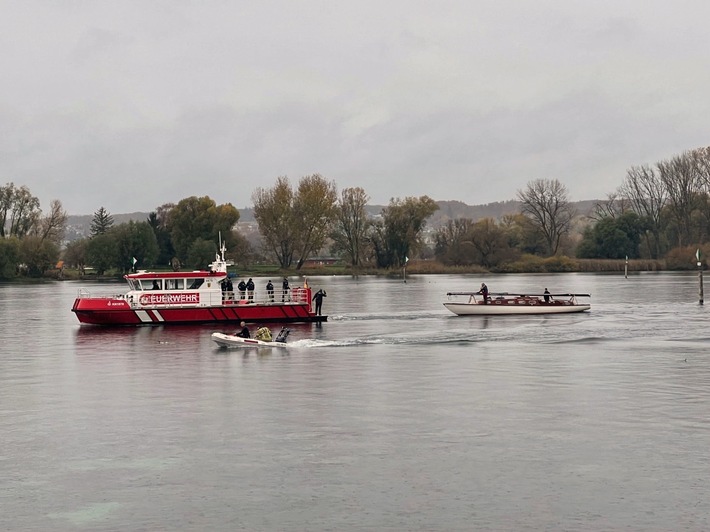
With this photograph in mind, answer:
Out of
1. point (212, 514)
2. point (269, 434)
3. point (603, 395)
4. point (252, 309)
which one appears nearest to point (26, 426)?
point (269, 434)

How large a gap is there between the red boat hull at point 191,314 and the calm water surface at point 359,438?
18.0 m

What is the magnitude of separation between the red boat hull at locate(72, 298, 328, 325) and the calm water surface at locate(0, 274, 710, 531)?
18.0 m

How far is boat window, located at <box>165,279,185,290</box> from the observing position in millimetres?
72438

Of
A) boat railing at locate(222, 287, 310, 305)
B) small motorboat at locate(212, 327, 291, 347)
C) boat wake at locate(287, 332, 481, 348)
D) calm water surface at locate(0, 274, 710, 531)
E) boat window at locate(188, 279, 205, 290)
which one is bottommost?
calm water surface at locate(0, 274, 710, 531)

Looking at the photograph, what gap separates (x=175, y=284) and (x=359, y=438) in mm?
47644

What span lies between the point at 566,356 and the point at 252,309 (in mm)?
30505

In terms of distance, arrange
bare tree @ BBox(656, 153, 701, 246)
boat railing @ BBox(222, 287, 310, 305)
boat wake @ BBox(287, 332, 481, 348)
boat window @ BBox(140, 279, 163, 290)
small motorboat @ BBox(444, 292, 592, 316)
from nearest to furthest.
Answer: boat wake @ BBox(287, 332, 481, 348) → boat window @ BBox(140, 279, 163, 290) → boat railing @ BBox(222, 287, 310, 305) → small motorboat @ BBox(444, 292, 592, 316) → bare tree @ BBox(656, 153, 701, 246)

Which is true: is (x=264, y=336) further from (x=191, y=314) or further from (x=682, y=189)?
(x=682, y=189)

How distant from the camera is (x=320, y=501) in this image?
21.0m

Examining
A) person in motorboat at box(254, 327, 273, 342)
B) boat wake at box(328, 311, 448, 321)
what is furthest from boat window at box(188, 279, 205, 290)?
person in motorboat at box(254, 327, 273, 342)

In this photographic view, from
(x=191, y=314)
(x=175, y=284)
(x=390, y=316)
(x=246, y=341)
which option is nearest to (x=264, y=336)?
(x=246, y=341)

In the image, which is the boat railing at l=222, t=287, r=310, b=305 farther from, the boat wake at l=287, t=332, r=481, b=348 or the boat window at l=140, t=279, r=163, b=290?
the boat wake at l=287, t=332, r=481, b=348

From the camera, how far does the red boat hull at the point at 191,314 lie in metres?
71.6

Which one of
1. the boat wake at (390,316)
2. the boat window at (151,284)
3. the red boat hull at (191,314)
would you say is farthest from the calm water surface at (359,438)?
the boat wake at (390,316)
